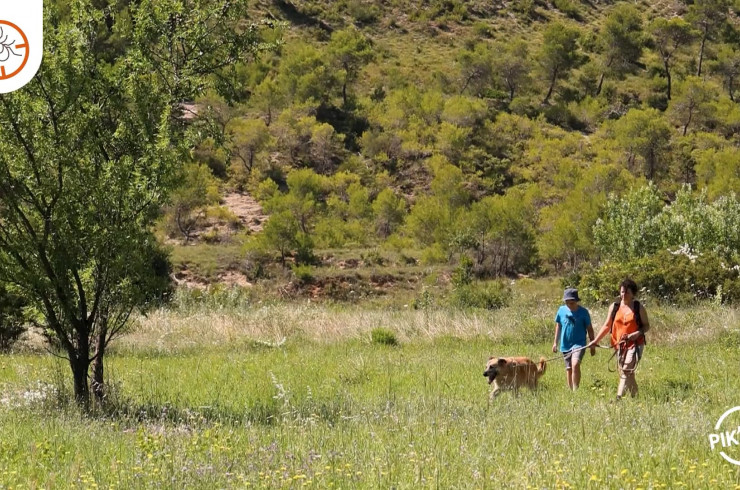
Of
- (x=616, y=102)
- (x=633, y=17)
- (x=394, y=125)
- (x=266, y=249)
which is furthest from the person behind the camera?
(x=633, y=17)

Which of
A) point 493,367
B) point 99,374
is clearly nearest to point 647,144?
point 493,367

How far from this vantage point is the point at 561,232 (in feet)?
163

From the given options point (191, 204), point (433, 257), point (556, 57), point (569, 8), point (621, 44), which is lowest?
point (433, 257)

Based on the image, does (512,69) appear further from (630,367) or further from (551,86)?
(630,367)

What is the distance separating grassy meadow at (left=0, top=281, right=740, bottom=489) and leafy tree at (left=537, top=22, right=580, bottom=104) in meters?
68.5

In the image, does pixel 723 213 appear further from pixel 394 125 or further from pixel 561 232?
pixel 394 125

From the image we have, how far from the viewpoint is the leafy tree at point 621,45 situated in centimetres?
8512

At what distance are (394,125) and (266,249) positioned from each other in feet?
90.6

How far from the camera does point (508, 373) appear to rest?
995 cm

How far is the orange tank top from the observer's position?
9.68 metres

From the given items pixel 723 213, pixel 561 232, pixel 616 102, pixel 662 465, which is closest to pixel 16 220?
pixel 662 465

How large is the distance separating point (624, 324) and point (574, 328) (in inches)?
39.3

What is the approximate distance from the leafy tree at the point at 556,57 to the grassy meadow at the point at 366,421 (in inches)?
2695

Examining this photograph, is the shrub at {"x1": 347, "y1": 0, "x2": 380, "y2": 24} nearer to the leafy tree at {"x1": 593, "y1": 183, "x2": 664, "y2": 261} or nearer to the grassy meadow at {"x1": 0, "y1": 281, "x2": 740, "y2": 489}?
the leafy tree at {"x1": 593, "y1": 183, "x2": 664, "y2": 261}
